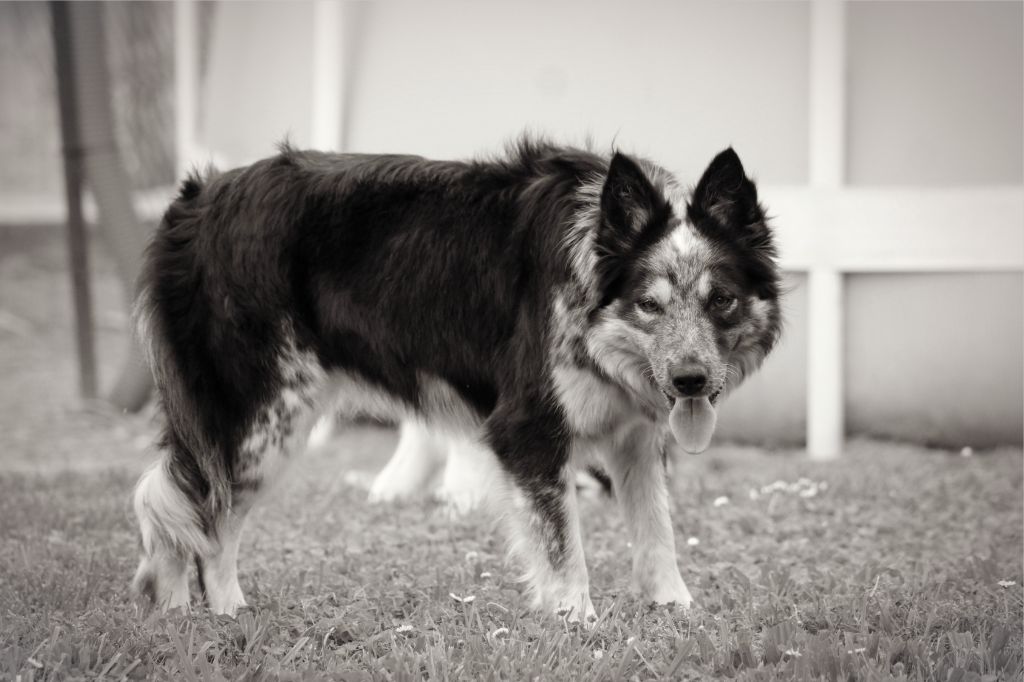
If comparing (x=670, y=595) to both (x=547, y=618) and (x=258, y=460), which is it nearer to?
(x=547, y=618)

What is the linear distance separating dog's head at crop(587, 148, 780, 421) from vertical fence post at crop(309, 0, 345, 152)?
18.5 feet

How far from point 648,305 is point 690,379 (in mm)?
343

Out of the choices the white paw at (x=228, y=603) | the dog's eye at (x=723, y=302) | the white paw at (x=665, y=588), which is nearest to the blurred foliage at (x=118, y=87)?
the white paw at (x=228, y=603)

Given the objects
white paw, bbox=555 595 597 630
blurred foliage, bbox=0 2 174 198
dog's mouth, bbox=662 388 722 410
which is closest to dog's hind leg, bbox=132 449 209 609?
white paw, bbox=555 595 597 630

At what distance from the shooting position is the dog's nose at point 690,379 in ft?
15.5

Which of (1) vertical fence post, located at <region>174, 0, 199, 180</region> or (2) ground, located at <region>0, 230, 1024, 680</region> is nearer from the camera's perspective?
(2) ground, located at <region>0, 230, 1024, 680</region>

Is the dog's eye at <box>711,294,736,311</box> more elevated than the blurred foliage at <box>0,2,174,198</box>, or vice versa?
the blurred foliage at <box>0,2,174,198</box>

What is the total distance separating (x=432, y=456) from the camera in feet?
26.3

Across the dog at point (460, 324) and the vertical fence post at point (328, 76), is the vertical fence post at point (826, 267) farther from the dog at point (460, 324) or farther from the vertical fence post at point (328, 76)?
the dog at point (460, 324)

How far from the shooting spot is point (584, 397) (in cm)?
496

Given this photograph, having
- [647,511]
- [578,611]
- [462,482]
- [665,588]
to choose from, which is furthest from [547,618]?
[462,482]

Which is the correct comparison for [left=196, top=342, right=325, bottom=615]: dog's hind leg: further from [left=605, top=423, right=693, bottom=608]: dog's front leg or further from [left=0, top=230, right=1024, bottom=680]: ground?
[left=605, top=423, right=693, bottom=608]: dog's front leg

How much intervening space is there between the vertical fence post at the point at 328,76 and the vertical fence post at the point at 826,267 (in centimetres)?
380

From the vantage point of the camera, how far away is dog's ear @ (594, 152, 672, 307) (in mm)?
4844
